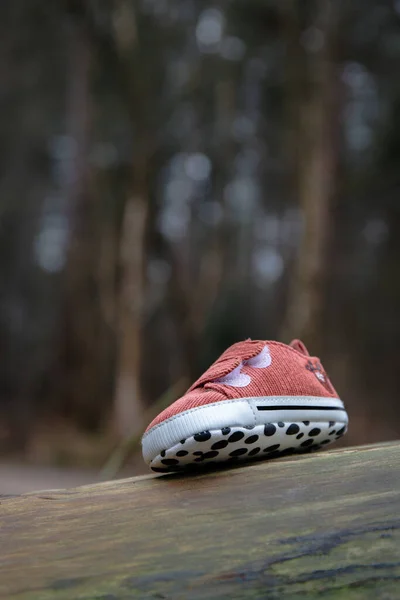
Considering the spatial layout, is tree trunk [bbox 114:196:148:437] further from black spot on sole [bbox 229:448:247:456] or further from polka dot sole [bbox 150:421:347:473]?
black spot on sole [bbox 229:448:247:456]

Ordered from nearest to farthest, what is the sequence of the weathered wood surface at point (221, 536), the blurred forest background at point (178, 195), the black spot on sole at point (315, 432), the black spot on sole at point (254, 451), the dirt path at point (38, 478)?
the weathered wood surface at point (221, 536) → the black spot on sole at point (254, 451) → the black spot on sole at point (315, 432) → the dirt path at point (38, 478) → the blurred forest background at point (178, 195)

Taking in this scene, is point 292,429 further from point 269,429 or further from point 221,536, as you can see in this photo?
point 221,536

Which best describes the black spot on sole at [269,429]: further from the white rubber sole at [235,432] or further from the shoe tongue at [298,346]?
the shoe tongue at [298,346]

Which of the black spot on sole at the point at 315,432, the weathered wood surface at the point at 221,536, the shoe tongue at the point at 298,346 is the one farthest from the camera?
the shoe tongue at the point at 298,346

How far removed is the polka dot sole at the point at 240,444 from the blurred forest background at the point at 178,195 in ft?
18.2

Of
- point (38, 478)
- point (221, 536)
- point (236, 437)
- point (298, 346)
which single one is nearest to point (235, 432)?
point (236, 437)

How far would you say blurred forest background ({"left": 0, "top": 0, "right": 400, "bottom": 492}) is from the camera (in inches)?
338

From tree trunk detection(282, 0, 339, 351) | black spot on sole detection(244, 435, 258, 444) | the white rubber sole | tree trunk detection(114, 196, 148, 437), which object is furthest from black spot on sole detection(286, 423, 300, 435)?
tree trunk detection(114, 196, 148, 437)

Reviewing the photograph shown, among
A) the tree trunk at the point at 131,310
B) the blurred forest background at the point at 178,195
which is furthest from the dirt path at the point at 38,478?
the tree trunk at the point at 131,310

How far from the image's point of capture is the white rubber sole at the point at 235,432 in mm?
1456

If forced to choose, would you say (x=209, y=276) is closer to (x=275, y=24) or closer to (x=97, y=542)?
(x=275, y=24)

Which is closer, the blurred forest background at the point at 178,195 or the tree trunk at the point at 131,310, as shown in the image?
the blurred forest background at the point at 178,195

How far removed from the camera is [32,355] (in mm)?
16062

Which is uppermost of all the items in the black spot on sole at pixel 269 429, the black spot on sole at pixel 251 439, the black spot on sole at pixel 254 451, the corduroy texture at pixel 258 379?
the corduroy texture at pixel 258 379
